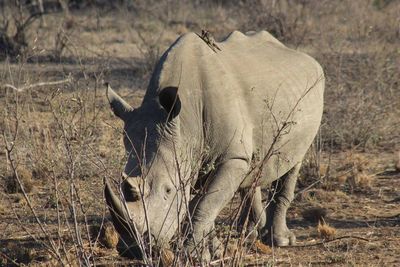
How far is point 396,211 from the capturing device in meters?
9.34

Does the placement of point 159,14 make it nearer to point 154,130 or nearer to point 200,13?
point 200,13

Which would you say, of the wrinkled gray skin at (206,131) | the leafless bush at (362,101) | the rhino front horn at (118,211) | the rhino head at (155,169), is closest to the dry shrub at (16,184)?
the wrinkled gray skin at (206,131)

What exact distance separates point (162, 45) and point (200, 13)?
3.95 meters

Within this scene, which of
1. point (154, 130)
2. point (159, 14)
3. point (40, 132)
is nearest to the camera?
point (154, 130)

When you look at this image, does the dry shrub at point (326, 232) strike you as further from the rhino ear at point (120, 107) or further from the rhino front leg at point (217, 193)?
the rhino ear at point (120, 107)

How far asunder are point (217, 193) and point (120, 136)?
10.5 feet

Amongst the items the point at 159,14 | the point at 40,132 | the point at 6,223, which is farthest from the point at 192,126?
the point at 159,14

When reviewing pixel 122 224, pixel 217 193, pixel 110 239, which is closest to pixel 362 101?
pixel 110 239

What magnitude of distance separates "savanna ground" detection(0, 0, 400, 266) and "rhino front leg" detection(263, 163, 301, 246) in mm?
178

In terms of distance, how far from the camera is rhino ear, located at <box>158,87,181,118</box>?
673 cm

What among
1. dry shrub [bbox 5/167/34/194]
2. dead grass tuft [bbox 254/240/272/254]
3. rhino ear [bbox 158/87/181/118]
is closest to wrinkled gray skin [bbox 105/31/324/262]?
rhino ear [bbox 158/87/181/118]

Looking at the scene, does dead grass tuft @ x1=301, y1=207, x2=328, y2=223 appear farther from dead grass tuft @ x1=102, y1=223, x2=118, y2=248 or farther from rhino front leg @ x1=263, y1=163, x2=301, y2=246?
dead grass tuft @ x1=102, y1=223, x2=118, y2=248

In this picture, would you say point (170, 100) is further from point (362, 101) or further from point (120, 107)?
point (362, 101)

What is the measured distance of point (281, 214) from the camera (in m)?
8.52
